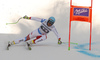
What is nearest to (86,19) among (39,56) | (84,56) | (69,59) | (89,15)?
(89,15)

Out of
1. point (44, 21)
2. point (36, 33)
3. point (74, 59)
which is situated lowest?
point (74, 59)

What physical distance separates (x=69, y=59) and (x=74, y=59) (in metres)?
0.13

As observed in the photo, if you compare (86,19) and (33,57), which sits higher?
(86,19)

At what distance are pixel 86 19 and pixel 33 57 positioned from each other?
80.0 inches

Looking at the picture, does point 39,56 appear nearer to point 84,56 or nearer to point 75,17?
point 84,56

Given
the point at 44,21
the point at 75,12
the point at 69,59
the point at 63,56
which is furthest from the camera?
the point at 44,21

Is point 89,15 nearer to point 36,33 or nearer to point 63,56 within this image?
point 63,56

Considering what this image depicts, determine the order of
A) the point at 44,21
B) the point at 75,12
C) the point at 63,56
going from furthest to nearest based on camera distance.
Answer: the point at 44,21 < the point at 75,12 < the point at 63,56

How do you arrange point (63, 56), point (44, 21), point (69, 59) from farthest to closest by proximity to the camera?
1. point (44, 21)
2. point (63, 56)
3. point (69, 59)

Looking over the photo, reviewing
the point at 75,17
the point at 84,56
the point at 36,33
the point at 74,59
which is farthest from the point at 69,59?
the point at 36,33

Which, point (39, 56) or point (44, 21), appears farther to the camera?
point (44, 21)

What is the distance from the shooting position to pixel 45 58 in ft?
14.6

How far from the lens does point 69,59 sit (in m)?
4.42

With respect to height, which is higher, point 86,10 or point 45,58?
point 86,10
